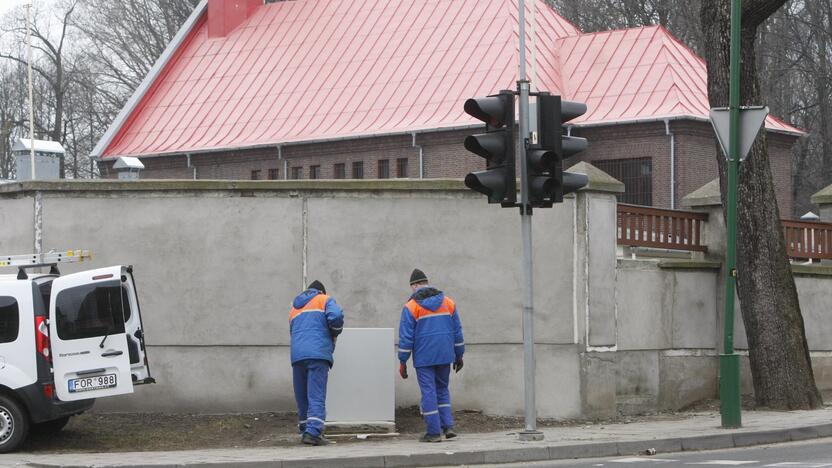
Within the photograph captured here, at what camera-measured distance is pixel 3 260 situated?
15.2 m

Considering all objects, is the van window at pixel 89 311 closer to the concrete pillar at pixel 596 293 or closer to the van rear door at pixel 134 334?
the van rear door at pixel 134 334

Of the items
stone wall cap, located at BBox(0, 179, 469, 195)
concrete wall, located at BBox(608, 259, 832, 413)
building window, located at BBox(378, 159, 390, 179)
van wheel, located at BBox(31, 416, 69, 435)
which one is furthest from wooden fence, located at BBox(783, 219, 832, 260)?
building window, located at BBox(378, 159, 390, 179)

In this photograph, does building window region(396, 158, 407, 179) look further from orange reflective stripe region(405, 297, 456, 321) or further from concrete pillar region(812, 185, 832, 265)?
orange reflective stripe region(405, 297, 456, 321)

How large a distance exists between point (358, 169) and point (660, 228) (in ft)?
82.5

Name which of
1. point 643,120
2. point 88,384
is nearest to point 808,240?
point 88,384

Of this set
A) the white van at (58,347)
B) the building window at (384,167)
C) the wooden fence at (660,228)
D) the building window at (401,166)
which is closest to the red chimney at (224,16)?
the building window at (384,167)

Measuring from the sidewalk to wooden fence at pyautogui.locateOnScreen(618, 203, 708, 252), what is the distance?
9.60 feet

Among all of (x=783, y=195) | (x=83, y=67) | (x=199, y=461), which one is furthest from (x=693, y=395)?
(x=83, y=67)

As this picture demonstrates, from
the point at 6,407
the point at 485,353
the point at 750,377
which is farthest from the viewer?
the point at 750,377

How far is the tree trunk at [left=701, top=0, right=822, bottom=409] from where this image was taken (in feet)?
57.5

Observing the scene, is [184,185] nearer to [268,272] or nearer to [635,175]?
[268,272]

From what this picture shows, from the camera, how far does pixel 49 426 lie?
1544cm

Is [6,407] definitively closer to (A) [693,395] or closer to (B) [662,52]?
(A) [693,395]

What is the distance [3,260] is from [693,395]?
30.2 feet
